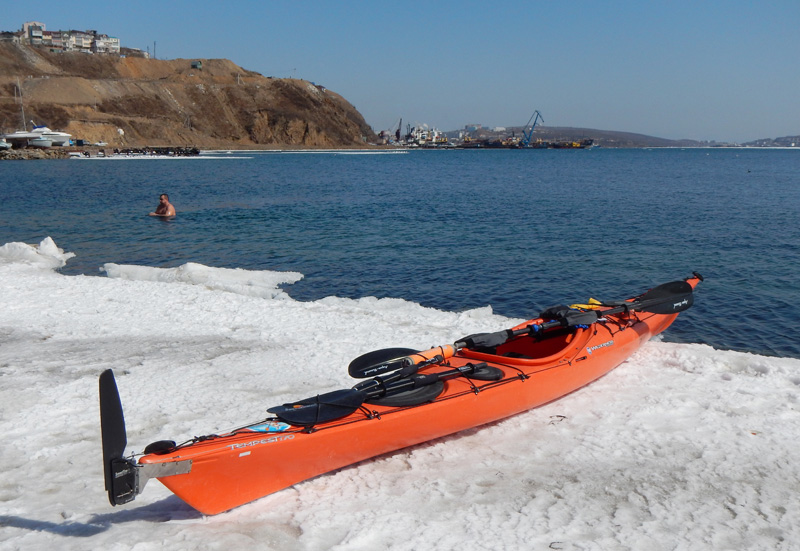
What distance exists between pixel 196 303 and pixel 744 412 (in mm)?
8909

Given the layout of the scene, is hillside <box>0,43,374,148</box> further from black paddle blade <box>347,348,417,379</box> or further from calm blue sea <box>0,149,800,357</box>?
black paddle blade <box>347,348,417,379</box>

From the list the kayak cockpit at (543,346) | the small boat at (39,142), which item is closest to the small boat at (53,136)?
the small boat at (39,142)

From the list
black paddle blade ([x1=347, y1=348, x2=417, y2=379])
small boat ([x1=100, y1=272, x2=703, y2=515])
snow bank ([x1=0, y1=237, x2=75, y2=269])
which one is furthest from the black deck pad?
snow bank ([x1=0, y1=237, x2=75, y2=269])

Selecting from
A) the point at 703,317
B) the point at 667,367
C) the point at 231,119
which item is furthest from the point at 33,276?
the point at 231,119

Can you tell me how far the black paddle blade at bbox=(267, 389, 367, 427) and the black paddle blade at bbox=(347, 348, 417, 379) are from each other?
1.91 feet

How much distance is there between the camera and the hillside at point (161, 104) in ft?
330

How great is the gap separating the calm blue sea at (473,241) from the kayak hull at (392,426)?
5.04 meters

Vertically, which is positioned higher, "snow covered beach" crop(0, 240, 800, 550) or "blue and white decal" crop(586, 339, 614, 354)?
"blue and white decal" crop(586, 339, 614, 354)

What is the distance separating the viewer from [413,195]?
41.5m

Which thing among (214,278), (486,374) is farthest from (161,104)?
(486,374)

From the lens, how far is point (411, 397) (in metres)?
6.30

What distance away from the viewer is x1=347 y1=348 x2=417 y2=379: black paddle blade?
6582 millimetres

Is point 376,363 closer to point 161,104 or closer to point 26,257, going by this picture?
point 26,257

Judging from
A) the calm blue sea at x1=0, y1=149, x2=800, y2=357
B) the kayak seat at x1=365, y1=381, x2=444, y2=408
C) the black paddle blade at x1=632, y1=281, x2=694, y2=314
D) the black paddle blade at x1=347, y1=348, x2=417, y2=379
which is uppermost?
the black paddle blade at x1=632, y1=281, x2=694, y2=314
